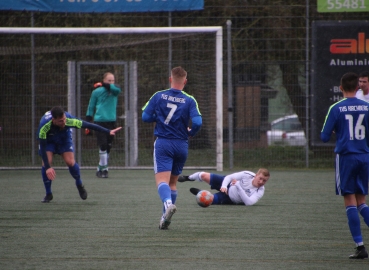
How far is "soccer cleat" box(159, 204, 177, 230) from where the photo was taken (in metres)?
7.57

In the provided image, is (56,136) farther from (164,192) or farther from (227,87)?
(227,87)

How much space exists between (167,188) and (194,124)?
0.77 meters

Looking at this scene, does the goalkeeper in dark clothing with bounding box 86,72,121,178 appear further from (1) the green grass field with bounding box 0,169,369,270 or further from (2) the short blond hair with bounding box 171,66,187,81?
(2) the short blond hair with bounding box 171,66,187,81

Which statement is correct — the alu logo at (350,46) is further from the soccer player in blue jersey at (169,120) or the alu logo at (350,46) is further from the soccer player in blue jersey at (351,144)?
the soccer player in blue jersey at (351,144)

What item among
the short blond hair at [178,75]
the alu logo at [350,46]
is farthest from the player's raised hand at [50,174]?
the alu logo at [350,46]

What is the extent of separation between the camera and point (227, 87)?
16594 mm

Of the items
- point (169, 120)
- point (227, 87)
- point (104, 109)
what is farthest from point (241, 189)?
point (227, 87)

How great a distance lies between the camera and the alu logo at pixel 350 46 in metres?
15.9

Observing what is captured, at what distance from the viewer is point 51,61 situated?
1652 cm

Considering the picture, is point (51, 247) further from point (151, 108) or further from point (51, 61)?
point (51, 61)

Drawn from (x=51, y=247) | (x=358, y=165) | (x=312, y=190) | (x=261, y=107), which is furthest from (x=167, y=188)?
(x=261, y=107)

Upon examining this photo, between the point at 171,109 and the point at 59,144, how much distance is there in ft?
10.3

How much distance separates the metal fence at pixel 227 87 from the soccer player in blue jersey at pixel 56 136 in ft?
20.0

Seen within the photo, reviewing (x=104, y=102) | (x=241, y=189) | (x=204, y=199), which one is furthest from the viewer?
(x=104, y=102)
